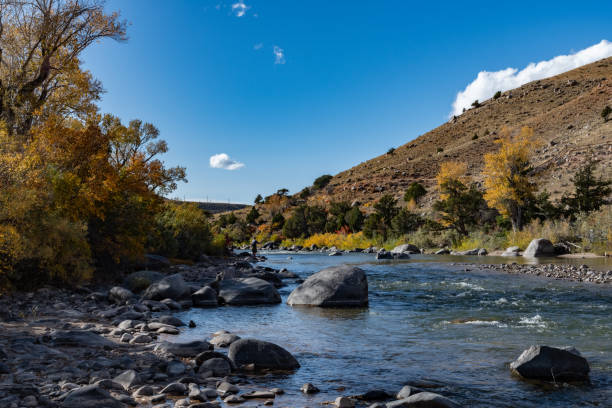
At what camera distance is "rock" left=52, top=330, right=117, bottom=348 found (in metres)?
7.21

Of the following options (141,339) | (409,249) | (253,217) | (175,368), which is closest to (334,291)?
(141,339)

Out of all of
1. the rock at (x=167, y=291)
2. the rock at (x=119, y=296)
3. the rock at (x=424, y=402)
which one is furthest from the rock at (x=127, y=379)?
the rock at (x=167, y=291)

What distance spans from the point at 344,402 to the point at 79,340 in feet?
15.8

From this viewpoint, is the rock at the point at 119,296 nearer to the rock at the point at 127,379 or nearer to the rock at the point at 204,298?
the rock at the point at 204,298

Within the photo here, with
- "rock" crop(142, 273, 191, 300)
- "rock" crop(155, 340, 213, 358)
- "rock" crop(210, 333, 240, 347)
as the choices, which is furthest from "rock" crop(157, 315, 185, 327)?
"rock" crop(142, 273, 191, 300)

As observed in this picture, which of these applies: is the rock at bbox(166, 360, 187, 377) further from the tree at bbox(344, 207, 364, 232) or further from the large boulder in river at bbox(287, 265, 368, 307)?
the tree at bbox(344, 207, 364, 232)

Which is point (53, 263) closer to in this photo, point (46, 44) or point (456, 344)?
point (46, 44)

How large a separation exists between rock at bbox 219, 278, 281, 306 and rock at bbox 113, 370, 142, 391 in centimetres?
755

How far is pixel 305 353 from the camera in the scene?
750 cm

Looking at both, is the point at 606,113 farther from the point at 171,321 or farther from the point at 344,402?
the point at 344,402

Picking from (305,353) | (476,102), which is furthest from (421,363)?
(476,102)

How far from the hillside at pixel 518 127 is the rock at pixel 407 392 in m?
43.0

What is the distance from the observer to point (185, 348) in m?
7.15

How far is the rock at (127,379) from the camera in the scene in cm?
539
